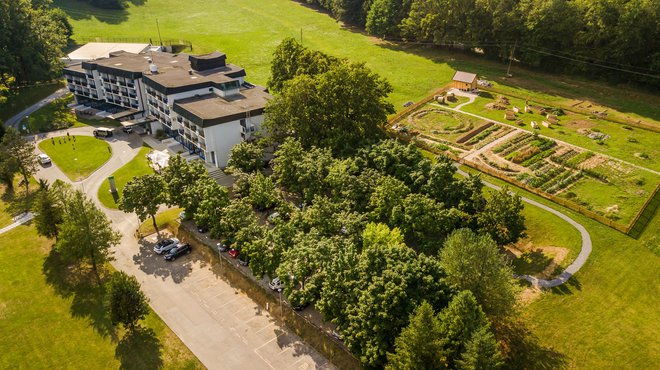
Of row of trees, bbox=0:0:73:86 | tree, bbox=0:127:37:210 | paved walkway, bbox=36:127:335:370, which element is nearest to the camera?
paved walkway, bbox=36:127:335:370

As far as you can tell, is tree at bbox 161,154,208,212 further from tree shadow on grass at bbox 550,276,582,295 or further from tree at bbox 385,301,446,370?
tree shadow on grass at bbox 550,276,582,295

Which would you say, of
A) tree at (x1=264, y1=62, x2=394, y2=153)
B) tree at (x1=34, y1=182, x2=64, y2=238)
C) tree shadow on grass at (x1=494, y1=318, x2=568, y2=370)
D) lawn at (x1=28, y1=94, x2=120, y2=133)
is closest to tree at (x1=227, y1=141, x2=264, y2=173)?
tree at (x1=264, y1=62, x2=394, y2=153)

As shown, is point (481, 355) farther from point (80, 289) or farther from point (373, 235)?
point (80, 289)

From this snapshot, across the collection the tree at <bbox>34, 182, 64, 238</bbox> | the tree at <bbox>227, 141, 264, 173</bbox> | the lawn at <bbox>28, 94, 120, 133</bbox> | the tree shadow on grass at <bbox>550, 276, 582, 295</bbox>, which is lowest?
the lawn at <bbox>28, 94, 120, 133</bbox>

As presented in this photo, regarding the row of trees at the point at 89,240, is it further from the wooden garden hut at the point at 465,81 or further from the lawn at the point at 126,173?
the wooden garden hut at the point at 465,81

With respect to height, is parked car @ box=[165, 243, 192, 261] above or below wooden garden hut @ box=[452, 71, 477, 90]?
below

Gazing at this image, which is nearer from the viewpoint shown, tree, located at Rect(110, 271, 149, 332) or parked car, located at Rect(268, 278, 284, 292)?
tree, located at Rect(110, 271, 149, 332)

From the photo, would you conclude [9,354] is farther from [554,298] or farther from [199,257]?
[554,298]

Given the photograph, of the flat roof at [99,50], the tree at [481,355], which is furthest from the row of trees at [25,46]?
the tree at [481,355]
